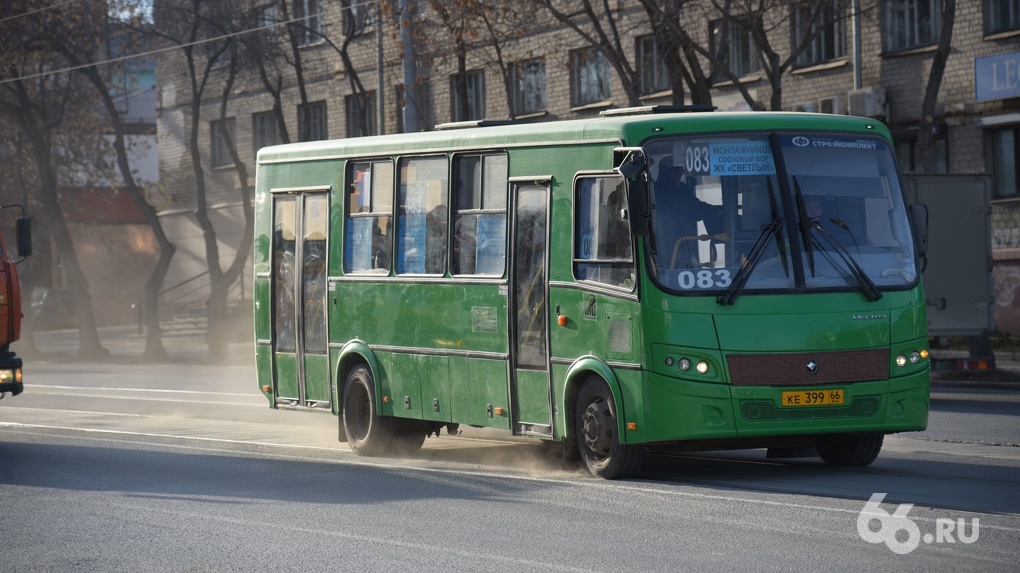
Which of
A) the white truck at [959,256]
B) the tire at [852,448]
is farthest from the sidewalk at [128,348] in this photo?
the tire at [852,448]

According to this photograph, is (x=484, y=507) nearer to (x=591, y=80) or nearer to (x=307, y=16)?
(x=591, y=80)

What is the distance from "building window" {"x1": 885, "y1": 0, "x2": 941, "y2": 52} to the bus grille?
20107mm

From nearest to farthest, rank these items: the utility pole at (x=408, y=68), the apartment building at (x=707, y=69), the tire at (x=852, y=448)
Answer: the tire at (x=852, y=448) → the utility pole at (x=408, y=68) → the apartment building at (x=707, y=69)

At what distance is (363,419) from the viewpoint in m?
14.4

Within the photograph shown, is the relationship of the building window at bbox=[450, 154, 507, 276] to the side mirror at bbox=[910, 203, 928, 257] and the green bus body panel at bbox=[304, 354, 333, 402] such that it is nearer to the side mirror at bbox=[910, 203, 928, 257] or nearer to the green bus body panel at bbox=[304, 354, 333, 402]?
the green bus body panel at bbox=[304, 354, 333, 402]

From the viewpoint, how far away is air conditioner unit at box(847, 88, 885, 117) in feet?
99.9

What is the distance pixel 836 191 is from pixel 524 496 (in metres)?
3.12

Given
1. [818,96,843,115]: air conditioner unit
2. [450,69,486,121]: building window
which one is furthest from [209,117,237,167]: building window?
[818,96,843,115]: air conditioner unit

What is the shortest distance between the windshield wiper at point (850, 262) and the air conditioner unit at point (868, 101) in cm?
1995

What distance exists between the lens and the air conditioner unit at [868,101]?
30.5m

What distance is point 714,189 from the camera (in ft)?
36.2

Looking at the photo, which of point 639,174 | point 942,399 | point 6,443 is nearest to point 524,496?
point 639,174

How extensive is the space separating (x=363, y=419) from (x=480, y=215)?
2.57 meters

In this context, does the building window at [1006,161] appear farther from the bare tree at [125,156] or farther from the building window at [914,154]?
the bare tree at [125,156]
